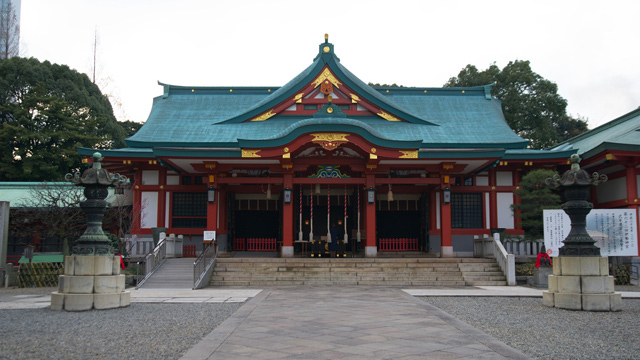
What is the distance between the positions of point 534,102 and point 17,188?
109 feet

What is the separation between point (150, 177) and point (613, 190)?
19360 millimetres

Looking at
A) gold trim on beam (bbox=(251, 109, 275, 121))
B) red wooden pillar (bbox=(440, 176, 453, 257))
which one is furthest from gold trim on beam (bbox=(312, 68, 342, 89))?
red wooden pillar (bbox=(440, 176, 453, 257))

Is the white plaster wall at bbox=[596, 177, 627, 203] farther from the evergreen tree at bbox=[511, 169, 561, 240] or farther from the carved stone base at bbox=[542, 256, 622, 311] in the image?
the carved stone base at bbox=[542, 256, 622, 311]

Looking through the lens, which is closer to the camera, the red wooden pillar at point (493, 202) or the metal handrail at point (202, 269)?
the metal handrail at point (202, 269)

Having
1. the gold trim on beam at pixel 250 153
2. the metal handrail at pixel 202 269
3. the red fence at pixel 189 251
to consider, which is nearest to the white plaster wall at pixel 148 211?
the red fence at pixel 189 251

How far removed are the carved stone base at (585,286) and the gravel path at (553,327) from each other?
27cm

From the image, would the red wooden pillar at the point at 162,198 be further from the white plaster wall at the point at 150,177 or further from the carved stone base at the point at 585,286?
the carved stone base at the point at 585,286

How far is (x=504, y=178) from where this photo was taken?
75.4 feet

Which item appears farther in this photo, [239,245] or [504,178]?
[239,245]

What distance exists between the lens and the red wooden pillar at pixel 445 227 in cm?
2000

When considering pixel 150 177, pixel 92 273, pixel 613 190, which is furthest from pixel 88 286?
pixel 613 190

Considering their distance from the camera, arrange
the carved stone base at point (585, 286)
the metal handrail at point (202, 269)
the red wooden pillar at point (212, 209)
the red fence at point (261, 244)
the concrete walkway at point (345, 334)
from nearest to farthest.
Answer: the concrete walkway at point (345, 334) → the carved stone base at point (585, 286) → the metal handrail at point (202, 269) → the red wooden pillar at point (212, 209) → the red fence at point (261, 244)

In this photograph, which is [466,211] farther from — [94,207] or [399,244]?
[94,207]

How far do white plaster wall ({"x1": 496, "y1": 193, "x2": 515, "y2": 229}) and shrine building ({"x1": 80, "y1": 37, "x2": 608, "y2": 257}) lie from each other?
4 cm
